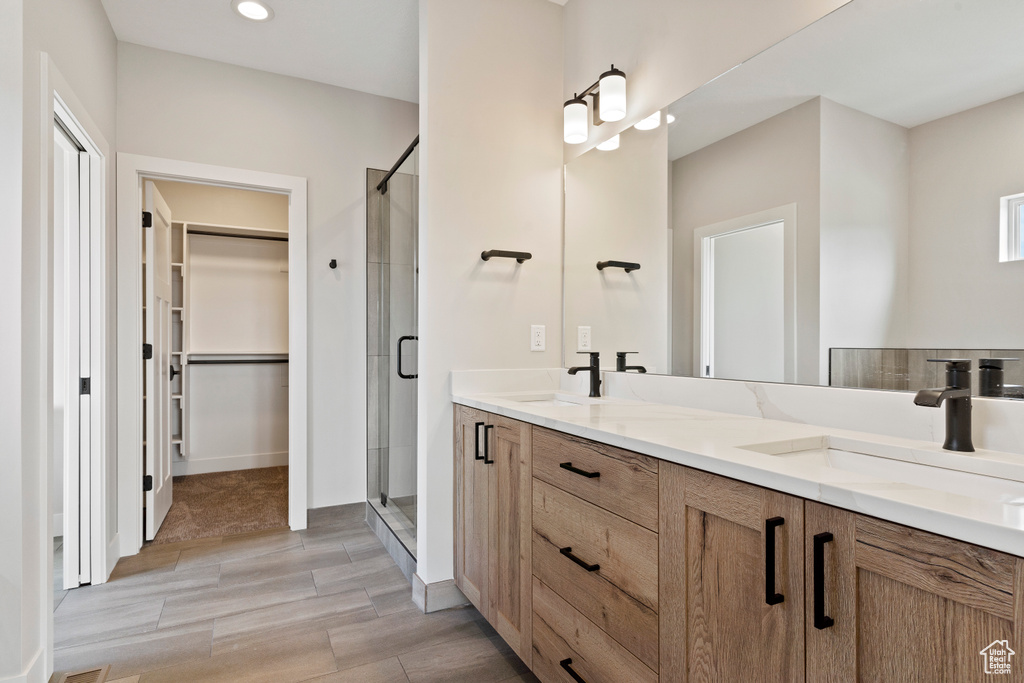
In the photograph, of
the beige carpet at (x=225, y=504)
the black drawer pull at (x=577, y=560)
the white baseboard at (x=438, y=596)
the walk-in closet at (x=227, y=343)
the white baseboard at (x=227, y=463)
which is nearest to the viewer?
the black drawer pull at (x=577, y=560)

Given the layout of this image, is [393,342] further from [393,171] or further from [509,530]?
[509,530]

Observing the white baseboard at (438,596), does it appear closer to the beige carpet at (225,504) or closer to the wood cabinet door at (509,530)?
the wood cabinet door at (509,530)

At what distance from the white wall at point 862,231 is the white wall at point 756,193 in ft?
0.12

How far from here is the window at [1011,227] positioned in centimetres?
105

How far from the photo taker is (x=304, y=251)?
124 inches

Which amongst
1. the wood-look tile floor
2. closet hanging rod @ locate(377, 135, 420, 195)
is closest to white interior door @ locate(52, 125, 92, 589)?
the wood-look tile floor

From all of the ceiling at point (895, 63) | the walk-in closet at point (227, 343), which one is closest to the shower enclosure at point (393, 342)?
the walk-in closet at point (227, 343)

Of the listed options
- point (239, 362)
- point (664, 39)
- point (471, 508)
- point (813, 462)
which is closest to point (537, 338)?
point (471, 508)

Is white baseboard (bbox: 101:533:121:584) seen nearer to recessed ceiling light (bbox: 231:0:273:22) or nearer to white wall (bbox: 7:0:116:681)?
white wall (bbox: 7:0:116:681)

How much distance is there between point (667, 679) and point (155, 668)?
67.2 inches

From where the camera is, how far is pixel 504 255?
2238mm

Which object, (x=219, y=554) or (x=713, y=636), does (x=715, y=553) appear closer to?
(x=713, y=636)

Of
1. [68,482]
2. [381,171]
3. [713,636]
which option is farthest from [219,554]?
[713,636]

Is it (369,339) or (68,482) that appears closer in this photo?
(68,482)
